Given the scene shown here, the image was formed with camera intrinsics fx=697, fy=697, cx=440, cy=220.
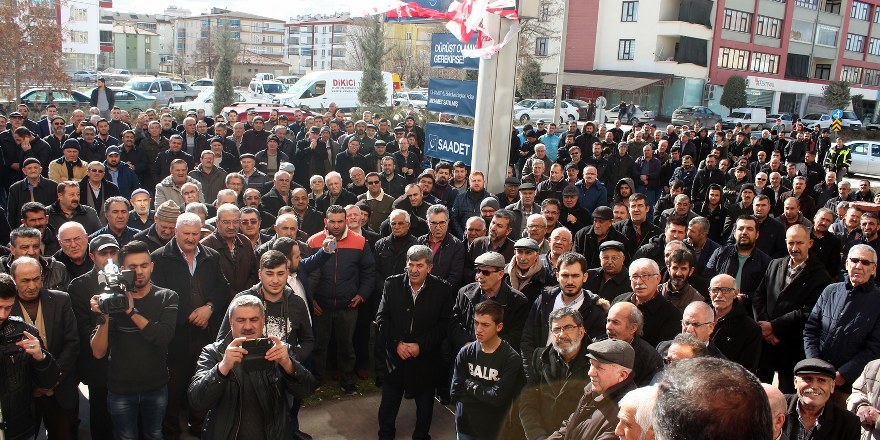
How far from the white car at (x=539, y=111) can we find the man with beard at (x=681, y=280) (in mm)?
31839

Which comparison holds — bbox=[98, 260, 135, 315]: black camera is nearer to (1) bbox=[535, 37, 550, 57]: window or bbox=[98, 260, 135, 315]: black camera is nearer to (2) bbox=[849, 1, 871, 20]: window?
(1) bbox=[535, 37, 550, 57]: window

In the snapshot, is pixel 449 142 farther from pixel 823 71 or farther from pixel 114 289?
pixel 823 71

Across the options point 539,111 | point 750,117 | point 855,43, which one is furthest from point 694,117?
point 855,43

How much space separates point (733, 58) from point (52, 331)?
5468 cm

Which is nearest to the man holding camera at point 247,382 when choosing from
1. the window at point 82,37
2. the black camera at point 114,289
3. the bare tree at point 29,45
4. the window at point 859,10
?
the black camera at point 114,289

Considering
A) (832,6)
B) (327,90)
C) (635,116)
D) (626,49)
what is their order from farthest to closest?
(832,6) < (626,49) < (635,116) < (327,90)

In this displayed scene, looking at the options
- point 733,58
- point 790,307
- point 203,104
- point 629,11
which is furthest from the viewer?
point 733,58

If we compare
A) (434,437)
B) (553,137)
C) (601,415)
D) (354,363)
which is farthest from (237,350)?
(553,137)

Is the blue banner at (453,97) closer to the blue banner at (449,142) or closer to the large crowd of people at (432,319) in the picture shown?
the blue banner at (449,142)

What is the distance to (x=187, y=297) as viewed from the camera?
17.7 feet

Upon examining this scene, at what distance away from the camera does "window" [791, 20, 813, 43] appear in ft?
181

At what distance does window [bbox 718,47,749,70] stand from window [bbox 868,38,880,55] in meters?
17.7

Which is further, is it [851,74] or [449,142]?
[851,74]

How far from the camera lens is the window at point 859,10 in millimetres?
59191
